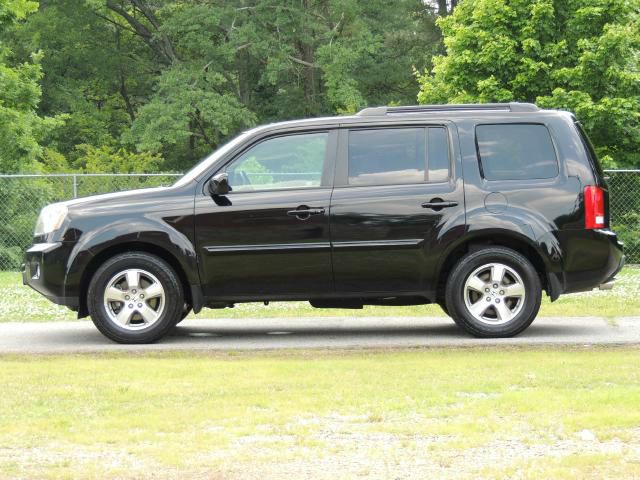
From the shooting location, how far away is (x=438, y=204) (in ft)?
35.0

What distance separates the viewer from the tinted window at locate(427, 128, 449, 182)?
1077 cm

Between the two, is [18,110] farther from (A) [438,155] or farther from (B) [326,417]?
(B) [326,417]

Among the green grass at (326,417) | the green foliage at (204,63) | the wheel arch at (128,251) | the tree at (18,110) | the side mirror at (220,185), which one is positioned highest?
the green foliage at (204,63)

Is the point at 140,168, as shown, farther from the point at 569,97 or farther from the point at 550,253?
the point at 550,253

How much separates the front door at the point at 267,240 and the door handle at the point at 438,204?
2.81 ft

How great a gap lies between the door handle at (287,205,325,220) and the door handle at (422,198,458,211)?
0.90 meters

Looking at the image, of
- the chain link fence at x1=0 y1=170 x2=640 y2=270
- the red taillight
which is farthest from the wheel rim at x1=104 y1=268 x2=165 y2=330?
the chain link fence at x1=0 y1=170 x2=640 y2=270

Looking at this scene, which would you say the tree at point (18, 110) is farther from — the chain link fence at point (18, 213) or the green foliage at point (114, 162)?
the green foliage at point (114, 162)

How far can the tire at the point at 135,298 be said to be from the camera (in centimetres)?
1070

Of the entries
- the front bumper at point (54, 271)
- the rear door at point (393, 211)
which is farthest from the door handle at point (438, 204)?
the front bumper at point (54, 271)

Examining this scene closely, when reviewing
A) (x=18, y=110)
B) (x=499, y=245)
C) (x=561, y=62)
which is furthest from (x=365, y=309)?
(x=18, y=110)

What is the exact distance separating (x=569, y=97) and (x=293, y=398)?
17541mm

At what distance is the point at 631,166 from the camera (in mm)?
24828

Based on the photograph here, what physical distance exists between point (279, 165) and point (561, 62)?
15186 millimetres
